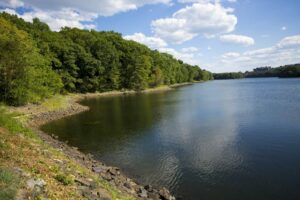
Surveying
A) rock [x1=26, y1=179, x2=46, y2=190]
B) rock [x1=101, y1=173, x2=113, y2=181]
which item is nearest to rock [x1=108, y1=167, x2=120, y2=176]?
rock [x1=101, y1=173, x2=113, y2=181]

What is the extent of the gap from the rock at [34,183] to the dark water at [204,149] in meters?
7.77

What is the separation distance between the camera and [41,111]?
40188mm

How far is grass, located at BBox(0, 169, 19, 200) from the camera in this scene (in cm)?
802

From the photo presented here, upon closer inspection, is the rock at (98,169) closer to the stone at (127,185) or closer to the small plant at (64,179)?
the stone at (127,185)

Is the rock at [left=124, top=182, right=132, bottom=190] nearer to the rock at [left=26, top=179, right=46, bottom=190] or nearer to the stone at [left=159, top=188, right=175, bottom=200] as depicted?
the stone at [left=159, top=188, right=175, bottom=200]

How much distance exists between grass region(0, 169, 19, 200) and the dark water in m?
8.80

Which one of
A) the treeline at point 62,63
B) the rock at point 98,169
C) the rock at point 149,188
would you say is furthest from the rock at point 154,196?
the treeline at point 62,63

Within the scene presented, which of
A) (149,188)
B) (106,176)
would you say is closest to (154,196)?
(149,188)

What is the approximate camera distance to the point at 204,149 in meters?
22.1

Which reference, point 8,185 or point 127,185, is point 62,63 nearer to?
point 127,185

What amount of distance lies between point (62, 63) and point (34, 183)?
6513 centimetres

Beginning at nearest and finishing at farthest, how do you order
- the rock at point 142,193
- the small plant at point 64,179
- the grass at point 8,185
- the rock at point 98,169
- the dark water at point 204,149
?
the grass at point 8,185 → the small plant at point 64,179 → the rock at point 142,193 → the dark water at point 204,149 → the rock at point 98,169

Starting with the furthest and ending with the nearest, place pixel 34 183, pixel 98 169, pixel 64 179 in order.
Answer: pixel 98 169
pixel 64 179
pixel 34 183

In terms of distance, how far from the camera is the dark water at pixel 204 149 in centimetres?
1542
